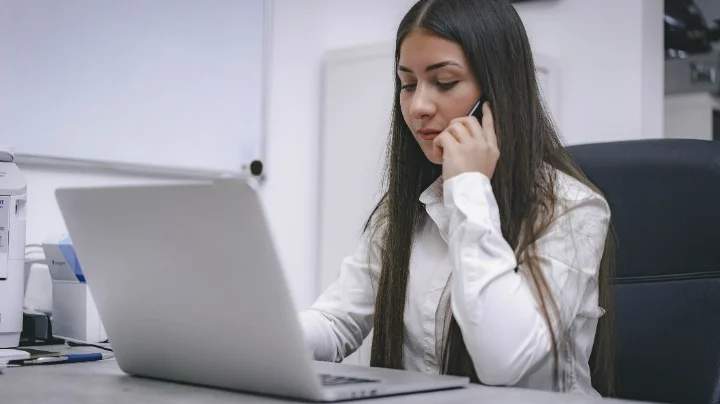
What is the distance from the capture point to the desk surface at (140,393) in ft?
2.77

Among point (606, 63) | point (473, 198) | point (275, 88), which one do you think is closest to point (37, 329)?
point (473, 198)

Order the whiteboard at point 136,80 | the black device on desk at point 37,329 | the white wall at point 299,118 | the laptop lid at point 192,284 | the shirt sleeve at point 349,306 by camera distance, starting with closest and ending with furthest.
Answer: the laptop lid at point 192,284 → the shirt sleeve at point 349,306 → the black device on desk at point 37,329 → the whiteboard at point 136,80 → the white wall at point 299,118

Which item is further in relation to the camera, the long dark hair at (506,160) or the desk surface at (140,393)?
the long dark hair at (506,160)

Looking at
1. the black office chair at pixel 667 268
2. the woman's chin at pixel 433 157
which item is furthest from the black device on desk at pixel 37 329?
the black office chair at pixel 667 268

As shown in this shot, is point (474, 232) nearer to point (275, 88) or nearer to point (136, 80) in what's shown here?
point (136, 80)

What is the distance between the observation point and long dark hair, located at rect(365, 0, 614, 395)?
1.27 metres

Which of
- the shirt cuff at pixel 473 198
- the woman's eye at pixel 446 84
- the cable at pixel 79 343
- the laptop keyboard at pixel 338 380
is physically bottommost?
the cable at pixel 79 343

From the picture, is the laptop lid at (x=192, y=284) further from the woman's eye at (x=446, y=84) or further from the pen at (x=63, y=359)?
the woman's eye at (x=446, y=84)

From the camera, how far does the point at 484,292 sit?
3.62ft

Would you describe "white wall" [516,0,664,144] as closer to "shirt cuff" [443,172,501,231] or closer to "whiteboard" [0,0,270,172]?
"whiteboard" [0,0,270,172]

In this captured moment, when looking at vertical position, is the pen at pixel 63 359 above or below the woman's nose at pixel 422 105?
below

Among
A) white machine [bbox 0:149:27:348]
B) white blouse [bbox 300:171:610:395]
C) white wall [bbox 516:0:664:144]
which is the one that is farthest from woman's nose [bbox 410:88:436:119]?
white wall [bbox 516:0:664:144]

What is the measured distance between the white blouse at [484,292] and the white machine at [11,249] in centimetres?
49

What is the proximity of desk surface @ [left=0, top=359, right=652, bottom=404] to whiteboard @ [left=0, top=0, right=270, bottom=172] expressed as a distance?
56.5 inches
